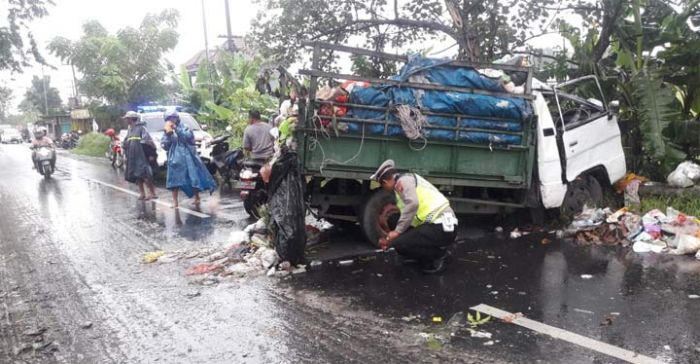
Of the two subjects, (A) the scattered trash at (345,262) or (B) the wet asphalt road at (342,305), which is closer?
(B) the wet asphalt road at (342,305)

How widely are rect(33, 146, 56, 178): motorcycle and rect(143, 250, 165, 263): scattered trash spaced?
11.0 metres

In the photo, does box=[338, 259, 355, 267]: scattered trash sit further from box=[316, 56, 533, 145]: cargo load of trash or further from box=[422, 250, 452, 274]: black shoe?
box=[316, 56, 533, 145]: cargo load of trash

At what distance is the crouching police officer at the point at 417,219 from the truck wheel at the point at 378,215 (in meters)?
0.97

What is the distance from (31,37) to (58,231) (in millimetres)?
13937

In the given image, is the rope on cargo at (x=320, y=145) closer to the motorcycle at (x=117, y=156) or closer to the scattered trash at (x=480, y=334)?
the scattered trash at (x=480, y=334)

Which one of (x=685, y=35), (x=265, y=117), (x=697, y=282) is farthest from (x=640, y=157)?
(x=265, y=117)

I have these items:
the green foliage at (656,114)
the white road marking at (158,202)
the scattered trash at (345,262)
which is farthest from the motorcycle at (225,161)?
the green foliage at (656,114)

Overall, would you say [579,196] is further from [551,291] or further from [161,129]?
[161,129]

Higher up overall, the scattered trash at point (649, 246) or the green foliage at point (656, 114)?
the green foliage at point (656, 114)

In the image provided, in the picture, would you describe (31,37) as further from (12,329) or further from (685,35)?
(685,35)

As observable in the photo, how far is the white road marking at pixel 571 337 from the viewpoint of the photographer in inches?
140

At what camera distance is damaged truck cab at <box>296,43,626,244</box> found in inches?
239

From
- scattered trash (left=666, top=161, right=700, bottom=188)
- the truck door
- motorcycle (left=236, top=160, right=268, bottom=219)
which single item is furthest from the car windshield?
scattered trash (left=666, top=161, right=700, bottom=188)

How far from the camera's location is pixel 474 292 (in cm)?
496
